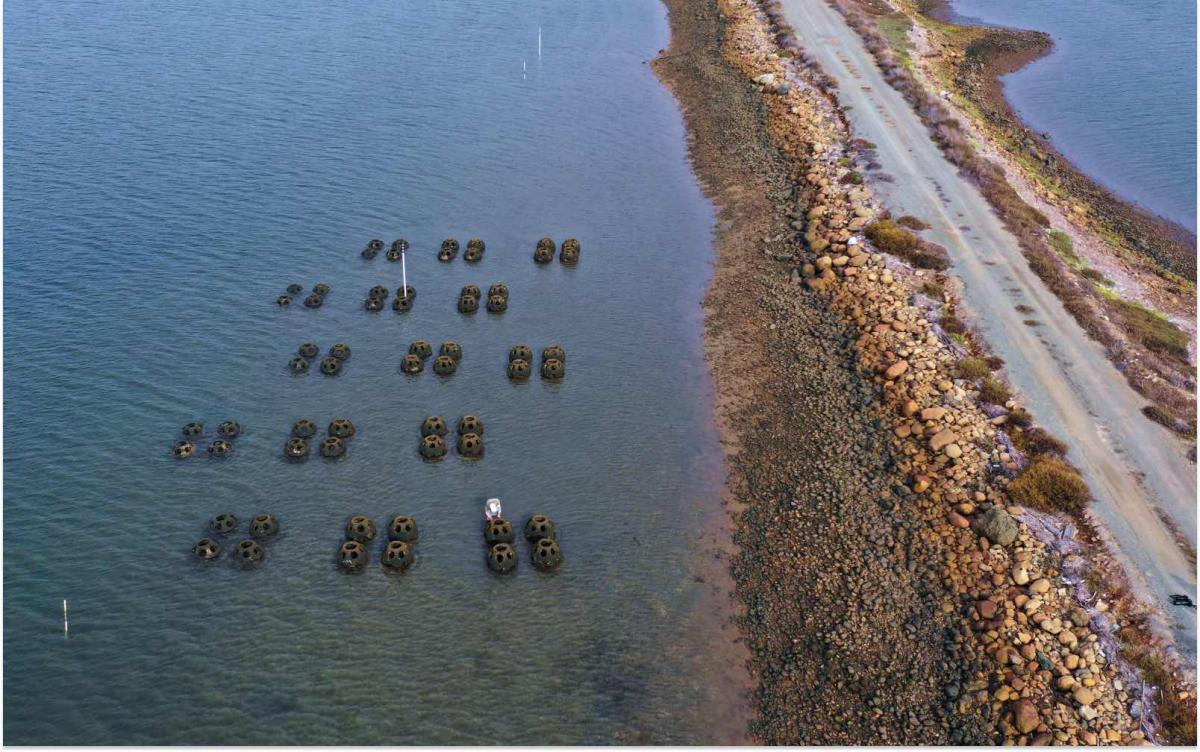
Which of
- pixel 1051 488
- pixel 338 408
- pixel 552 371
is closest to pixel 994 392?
pixel 1051 488

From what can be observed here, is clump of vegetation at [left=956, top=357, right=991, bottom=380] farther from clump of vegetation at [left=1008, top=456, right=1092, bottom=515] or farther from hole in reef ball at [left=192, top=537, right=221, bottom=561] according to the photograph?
hole in reef ball at [left=192, top=537, right=221, bottom=561]

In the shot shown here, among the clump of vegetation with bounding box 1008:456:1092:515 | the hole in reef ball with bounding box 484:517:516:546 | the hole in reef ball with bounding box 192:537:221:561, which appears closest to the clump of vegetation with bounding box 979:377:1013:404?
the clump of vegetation with bounding box 1008:456:1092:515

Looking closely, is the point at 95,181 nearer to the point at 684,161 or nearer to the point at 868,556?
the point at 684,161

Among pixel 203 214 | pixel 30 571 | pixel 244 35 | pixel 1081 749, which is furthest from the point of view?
pixel 244 35

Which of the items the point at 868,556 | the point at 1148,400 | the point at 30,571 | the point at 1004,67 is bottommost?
the point at 30,571

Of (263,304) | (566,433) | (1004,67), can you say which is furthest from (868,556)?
(1004,67)
